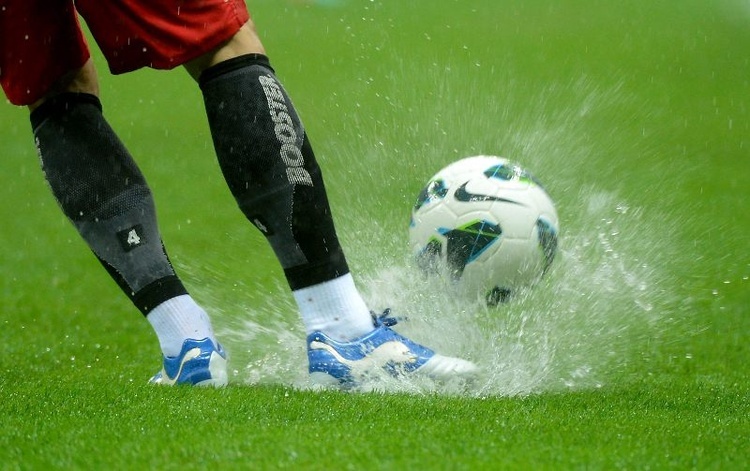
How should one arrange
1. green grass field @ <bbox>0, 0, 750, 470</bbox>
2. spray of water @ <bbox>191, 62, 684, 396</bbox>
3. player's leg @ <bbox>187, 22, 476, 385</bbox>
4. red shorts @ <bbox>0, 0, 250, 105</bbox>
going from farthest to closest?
spray of water @ <bbox>191, 62, 684, 396</bbox>
player's leg @ <bbox>187, 22, 476, 385</bbox>
red shorts @ <bbox>0, 0, 250, 105</bbox>
green grass field @ <bbox>0, 0, 750, 470</bbox>

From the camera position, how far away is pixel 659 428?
6.97 feet

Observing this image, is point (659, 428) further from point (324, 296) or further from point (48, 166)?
point (48, 166)

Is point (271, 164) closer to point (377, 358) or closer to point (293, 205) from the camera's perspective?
point (293, 205)

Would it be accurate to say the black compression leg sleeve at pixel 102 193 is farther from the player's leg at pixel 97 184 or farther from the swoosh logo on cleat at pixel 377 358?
the swoosh logo on cleat at pixel 377 358

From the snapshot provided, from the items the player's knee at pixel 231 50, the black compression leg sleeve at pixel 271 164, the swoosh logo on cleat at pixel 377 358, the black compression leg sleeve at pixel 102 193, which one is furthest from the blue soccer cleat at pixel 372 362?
the player's knee at pixel 231 50

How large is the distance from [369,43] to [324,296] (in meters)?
11.1

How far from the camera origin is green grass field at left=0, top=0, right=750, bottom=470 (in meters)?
1.93

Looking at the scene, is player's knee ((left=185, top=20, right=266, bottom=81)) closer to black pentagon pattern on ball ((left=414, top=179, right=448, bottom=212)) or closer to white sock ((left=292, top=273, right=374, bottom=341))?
white sock ((left=292, top=273, right=374, bottom=341))

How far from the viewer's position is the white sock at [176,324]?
2.60 metres

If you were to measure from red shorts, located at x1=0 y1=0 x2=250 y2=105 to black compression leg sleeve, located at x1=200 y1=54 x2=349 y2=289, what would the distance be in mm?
107

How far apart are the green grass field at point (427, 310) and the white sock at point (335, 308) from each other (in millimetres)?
165

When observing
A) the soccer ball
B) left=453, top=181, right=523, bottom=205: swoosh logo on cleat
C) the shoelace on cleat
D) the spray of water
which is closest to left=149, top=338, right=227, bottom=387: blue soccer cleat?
the spray of water

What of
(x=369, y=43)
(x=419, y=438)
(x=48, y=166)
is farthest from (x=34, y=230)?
(x=369, y=43)

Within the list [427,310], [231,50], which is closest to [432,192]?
[427,310]
